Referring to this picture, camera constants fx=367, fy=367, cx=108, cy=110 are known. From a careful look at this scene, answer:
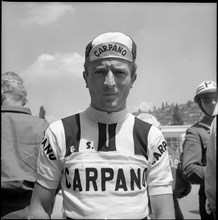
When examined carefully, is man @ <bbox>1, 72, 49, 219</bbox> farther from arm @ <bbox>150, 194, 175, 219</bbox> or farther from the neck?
the neck

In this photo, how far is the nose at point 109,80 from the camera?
151 cm

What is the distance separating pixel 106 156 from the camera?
1513 millimetres

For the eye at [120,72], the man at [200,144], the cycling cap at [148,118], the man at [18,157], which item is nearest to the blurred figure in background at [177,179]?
the cycling cap at [148,118]

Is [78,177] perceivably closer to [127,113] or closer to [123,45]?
[127,113]

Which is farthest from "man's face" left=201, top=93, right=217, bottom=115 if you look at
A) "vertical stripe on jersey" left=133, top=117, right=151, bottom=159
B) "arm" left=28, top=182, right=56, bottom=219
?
"arm" left=28, top=182, right=56, bottom=219

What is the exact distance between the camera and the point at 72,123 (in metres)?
1.60

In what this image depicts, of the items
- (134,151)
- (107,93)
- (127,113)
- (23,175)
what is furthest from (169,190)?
(23,175)

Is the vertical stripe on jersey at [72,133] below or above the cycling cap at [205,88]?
below

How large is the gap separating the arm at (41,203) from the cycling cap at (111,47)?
1.93 feet

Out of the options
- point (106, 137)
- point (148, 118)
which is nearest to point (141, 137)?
point (106, 137)

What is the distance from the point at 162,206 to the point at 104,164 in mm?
295

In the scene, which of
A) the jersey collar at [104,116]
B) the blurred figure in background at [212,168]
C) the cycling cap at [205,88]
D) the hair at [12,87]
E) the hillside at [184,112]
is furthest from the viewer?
the hillside at [184,112]

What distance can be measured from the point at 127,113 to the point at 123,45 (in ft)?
0.99

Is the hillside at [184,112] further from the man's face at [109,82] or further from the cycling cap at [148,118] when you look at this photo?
the man's face at [109,82]
